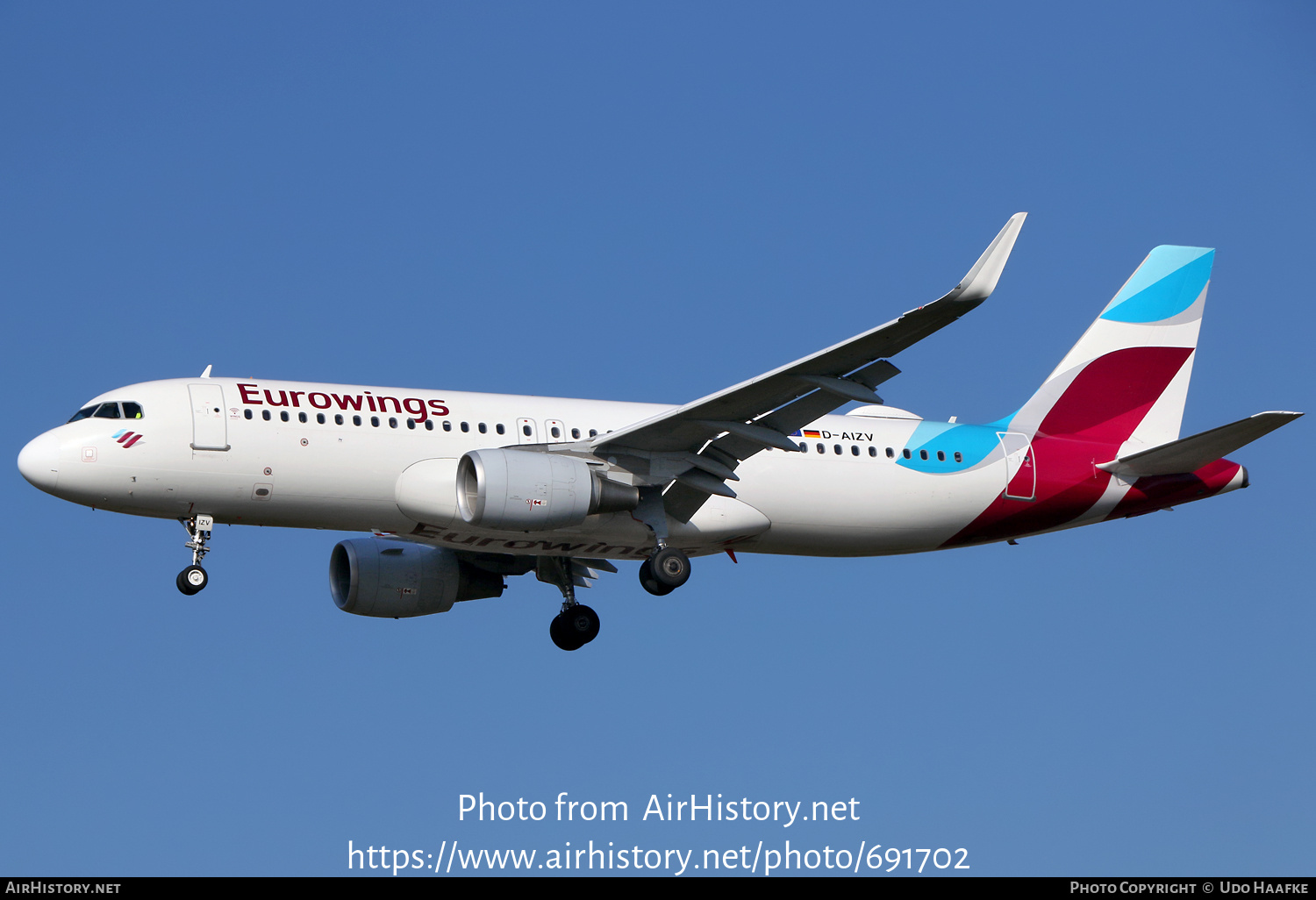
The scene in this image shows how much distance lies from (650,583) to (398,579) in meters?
6.04

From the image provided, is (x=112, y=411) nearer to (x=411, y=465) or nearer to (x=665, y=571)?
(x=411, y=465)

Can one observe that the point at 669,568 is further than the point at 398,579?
No

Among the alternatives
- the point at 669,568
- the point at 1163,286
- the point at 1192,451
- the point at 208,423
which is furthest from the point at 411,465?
the point at 1163,286

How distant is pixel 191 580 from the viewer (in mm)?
30938

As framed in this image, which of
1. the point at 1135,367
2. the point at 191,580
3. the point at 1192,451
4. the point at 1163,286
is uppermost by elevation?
the point at 1163,286

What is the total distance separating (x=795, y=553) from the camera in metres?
34.4

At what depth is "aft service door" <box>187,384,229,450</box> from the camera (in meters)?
30.6

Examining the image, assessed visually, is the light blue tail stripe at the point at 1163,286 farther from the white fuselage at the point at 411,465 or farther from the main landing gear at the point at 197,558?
the main landing gear at the point at 197,558

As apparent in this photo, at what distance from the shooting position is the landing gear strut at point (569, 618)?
35.8 metres

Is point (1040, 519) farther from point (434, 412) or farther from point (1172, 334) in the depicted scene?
point (434, 412)

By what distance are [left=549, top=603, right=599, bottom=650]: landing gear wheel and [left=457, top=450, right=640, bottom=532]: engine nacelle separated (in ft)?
17.1

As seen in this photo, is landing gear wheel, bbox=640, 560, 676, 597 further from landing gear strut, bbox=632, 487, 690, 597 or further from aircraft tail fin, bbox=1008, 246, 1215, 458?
aircraft tail fin, bbox=1008, 246, 1215, 458

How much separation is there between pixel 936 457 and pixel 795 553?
3402 mm
